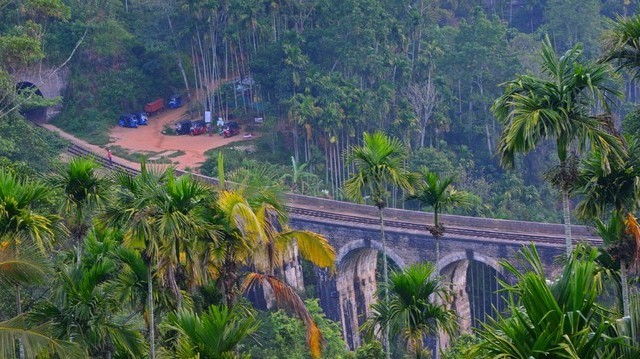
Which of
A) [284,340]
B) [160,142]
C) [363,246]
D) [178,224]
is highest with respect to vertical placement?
[160,142]

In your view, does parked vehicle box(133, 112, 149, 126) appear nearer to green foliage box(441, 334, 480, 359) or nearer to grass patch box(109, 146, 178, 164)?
grass patch box(109, 146, 178, 164)

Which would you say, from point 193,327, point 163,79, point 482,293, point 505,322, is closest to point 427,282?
point 193,327

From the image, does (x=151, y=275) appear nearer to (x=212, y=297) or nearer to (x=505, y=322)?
(x=212, y=297)

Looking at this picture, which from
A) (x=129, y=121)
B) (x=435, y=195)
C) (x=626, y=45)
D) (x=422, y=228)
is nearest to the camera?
(x=626, y=45)

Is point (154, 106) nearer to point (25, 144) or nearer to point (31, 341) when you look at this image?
point (25, 144)

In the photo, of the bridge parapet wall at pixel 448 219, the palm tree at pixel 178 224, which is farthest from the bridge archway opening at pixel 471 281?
the palm tree at pixel 178 224

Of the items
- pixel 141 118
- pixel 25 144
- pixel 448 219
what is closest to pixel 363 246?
pixel 448 219

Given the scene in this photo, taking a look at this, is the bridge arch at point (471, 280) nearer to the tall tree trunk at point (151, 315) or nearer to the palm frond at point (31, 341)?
the tall tree trunk at point (151, 315)

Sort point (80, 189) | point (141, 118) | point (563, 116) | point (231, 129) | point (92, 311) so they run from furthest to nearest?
point (141, 118), point (231, 129), point (80, 189), point (92, 311), point (563, 116)
